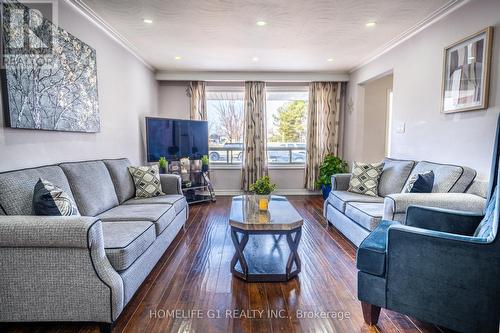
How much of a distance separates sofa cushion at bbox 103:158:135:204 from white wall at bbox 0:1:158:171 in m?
0.21

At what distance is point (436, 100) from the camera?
10.0ft

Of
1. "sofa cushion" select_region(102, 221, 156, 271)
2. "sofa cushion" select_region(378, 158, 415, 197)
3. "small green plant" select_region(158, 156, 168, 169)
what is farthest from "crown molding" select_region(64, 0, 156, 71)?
"sofa cushion" select_region(378, 158, 415, 197)

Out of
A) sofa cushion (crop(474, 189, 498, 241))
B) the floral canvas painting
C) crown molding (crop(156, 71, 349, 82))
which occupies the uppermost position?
crown molding (crop(156, 71, 349, 82))

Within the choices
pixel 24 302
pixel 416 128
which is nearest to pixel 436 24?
pixel 416 128

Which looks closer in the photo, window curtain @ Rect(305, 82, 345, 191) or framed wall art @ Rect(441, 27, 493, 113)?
framed wall art @ Rect(441, 27, 493, 113)

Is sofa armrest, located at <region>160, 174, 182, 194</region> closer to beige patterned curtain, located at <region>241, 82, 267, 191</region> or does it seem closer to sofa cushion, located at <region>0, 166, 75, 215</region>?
sofa cushion, located at <region>0, 166, 75, 215</region>

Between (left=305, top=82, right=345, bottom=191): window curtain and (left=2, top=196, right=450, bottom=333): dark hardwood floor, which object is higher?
(left=305, top=82, right=345, bottom=191): window curtain

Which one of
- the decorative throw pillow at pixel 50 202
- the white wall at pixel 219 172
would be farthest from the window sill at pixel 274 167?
the decorative throw pillow at pixel 50 202

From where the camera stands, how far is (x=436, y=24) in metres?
3.04

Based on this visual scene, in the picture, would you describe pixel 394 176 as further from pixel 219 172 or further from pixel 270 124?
pixel 219 172

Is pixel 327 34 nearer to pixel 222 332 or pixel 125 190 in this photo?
pixel 125 190

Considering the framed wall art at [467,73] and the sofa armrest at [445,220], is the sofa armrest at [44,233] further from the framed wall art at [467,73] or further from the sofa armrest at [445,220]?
the framed wall art at [467,73]

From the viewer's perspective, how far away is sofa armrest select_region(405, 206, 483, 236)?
1.87 metres

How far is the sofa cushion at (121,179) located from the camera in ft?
10.3
